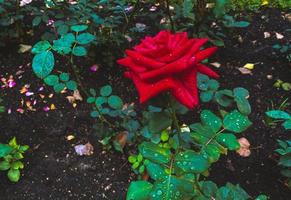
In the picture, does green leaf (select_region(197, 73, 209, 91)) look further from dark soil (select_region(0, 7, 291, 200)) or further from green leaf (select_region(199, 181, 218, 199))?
dark soil (select_region(0, 7, 291, 200))

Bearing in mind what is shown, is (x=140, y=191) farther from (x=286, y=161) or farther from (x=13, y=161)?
(x=13, y=161)

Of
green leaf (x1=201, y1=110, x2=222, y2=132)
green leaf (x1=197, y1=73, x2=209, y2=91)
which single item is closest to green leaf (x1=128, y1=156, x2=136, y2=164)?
green leaf (x1=197, y1=73, x2=209, y2=91)

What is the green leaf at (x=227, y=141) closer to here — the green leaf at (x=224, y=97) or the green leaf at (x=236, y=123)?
the green leaf at (x=236, y=123)

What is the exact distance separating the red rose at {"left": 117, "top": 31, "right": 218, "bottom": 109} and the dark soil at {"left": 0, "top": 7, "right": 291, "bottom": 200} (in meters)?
1.08

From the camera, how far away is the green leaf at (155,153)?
1.17 m

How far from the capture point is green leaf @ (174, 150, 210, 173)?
3.71 feet

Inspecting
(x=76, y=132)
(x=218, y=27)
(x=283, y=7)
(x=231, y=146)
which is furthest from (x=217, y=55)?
(x=231, y=146)

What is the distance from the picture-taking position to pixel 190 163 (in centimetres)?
114

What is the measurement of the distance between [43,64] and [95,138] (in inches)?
36.6

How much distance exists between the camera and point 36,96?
8.11ft

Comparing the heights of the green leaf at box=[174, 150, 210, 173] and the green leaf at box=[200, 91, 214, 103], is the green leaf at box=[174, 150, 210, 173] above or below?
above

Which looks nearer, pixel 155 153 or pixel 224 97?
pixel 155 153

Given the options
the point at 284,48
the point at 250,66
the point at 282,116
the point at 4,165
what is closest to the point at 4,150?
the point at 4,165

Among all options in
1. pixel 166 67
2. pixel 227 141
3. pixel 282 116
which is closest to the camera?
pixel 166 67
